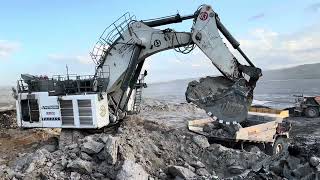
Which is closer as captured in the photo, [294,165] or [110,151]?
[294,165]

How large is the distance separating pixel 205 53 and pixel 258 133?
3.59 m

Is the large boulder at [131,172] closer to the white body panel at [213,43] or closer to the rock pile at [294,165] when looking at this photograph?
the rock pile at [294,165]

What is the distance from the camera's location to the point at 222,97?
38.7 ft

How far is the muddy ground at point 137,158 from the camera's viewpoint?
1016cm

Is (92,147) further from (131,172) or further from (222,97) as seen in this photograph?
(222,97)

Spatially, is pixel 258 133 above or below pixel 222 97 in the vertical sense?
below

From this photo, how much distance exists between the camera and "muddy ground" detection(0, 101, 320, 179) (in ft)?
33.3

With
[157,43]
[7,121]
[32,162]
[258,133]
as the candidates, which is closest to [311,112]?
[258,133]

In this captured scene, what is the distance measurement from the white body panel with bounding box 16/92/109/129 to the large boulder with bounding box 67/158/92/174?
1.99 metres

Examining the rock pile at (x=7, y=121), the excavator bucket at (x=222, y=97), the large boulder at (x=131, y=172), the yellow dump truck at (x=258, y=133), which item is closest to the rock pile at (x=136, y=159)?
the large boulder at (x=131, y=172)

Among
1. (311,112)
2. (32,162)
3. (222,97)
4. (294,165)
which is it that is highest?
(222,97)

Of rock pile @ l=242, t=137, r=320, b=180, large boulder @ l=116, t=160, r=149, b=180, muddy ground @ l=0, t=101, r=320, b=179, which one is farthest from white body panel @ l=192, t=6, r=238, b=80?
large boulder @ l=116, t=160, r=149, b=180

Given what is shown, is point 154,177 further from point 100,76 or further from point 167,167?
point 100,76

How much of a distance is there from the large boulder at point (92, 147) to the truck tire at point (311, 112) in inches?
737
